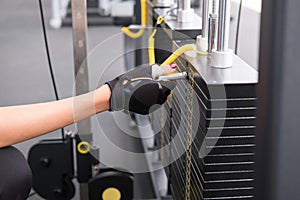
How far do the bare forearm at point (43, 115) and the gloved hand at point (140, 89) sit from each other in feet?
0.10

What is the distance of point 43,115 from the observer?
117cm

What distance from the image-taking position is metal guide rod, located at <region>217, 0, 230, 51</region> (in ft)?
3.13

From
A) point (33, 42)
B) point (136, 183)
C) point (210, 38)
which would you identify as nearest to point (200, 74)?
point (210, 38)

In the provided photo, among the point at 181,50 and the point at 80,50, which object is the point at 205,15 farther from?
the point at 80,50

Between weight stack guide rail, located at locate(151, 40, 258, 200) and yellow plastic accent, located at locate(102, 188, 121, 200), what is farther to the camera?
yellow plastic accent, located at locate(102, 188, 121, 200)

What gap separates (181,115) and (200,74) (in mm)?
302

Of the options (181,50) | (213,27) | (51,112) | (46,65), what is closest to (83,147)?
(51,112)

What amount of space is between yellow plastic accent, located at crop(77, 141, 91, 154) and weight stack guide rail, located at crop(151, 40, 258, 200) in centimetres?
77

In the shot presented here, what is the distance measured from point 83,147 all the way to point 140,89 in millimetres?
761

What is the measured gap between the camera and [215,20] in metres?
1.03

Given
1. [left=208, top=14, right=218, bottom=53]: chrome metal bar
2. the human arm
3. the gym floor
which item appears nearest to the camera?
[left=208, top=14, right=218, bottom=53]: chrome metal bar

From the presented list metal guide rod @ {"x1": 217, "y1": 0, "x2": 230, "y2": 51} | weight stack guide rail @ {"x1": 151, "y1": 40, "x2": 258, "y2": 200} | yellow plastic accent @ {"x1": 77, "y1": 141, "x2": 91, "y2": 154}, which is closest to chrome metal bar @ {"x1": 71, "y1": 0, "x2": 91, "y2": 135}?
yellow plastic accent @ {"x1": 77, "y1": 141, "x2": 91, "y2": 154}

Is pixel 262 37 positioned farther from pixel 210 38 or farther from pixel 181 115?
pixel 181 115

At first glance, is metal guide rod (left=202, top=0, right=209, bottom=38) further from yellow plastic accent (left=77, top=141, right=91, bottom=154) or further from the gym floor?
the gym floor
